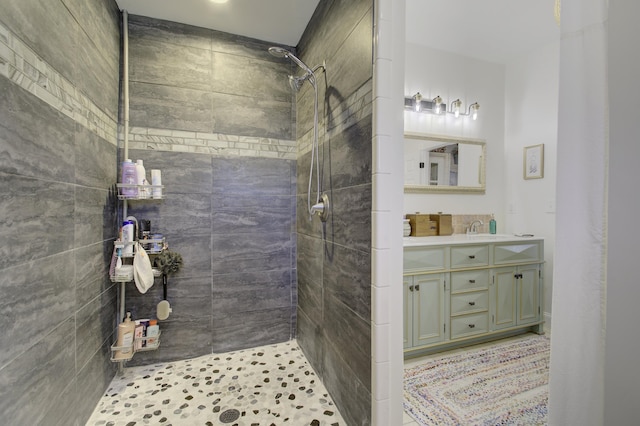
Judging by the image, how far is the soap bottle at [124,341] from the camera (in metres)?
1.74

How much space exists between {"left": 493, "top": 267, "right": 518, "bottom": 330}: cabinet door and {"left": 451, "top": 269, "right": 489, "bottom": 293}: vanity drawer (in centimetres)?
12

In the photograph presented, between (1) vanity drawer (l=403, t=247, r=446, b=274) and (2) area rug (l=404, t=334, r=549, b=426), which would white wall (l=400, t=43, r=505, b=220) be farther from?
(2) area rug (l=404, t=334, r=549, b=426)

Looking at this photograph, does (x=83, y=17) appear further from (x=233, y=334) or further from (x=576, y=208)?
(x=576, y=208)

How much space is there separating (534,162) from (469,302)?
1695 mm

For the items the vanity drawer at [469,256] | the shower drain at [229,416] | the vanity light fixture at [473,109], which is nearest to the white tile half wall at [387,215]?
the shower drain at [229,416]

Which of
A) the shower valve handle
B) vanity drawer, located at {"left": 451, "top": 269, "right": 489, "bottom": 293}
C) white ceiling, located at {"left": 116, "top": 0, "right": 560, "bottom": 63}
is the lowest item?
vanity drawer, located at {"left": 451, "top": 269, "right": 489, "bottom": 293}

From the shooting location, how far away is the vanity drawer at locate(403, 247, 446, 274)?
6.84 feet

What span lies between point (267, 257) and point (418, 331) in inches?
51.4

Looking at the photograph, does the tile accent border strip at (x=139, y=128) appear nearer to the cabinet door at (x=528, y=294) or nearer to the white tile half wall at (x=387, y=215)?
the white tile half wall at (x=387, y=215)

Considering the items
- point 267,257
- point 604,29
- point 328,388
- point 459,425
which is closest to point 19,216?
point 267,257

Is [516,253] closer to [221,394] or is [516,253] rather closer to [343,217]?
[343,217]

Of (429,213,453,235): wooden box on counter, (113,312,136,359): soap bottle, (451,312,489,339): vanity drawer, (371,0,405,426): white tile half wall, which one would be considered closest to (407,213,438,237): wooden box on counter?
(429,213,453,235): wooden box on counter

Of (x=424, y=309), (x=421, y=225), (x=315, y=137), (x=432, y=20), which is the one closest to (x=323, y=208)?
(x=315, y=137)

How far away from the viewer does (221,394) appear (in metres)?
1.70
